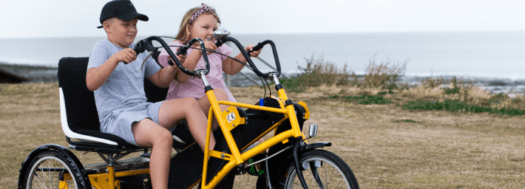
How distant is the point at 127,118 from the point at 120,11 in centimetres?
60

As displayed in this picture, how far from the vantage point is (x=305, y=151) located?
238 centimetres

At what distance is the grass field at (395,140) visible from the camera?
4.17 meters

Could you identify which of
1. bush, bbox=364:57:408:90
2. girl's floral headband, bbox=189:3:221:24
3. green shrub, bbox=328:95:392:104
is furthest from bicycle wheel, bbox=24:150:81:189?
bush, bbox=364:57:408:90

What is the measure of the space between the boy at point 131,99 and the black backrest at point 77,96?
218mm

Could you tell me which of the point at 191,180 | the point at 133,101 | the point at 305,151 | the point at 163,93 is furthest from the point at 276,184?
the point at 163,93

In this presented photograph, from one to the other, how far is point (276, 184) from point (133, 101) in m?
0.93

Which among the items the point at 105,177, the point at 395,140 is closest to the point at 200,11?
the point at 105,177

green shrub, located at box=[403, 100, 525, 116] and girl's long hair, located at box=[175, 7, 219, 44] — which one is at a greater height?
girl's long hair, located at box=[175, 7, 219, 44]

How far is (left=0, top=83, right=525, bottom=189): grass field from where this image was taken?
13.7 feet

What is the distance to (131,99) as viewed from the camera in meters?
A: 2.86

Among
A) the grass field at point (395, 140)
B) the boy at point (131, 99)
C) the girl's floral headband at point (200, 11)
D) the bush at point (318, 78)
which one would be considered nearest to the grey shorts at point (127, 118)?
the boy at point (131, 99)

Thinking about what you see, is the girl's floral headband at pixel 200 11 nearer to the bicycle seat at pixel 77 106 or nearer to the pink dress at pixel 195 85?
the pink dress at pixel 195 85

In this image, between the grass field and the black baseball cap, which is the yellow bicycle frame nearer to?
the black baseball cap

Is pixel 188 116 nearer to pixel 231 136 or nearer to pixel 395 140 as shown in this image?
pixel 231 136
